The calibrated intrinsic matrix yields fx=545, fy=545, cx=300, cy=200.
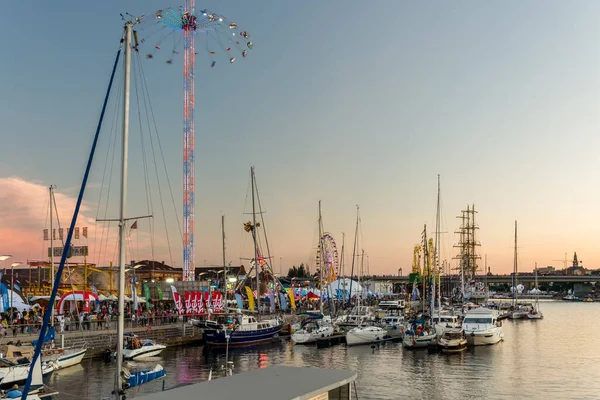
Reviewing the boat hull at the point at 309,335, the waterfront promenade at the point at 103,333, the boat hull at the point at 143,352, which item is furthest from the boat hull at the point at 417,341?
the boat hull at the point at 143,352

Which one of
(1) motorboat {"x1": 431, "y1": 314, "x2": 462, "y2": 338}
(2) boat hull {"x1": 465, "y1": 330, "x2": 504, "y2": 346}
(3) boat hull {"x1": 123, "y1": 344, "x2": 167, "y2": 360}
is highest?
(3) boat hull {"x1": 123, "y1": 344, "x2": 167, "y2": 360}

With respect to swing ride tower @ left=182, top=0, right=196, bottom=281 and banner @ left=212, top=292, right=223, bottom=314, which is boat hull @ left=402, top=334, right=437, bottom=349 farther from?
swing ride tower @ left=182, top=0, right=196, bottom=281

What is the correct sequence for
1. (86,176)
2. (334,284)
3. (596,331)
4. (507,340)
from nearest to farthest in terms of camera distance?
(86,176), (507,340), (596,331), (334,284)

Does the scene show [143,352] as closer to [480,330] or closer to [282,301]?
[480,330]

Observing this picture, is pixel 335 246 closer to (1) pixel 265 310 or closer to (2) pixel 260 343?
(1) pixel 265 310

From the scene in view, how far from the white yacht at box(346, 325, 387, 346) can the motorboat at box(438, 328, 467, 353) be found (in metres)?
7.47

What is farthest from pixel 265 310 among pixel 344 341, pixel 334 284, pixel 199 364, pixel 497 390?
pixel 497 390

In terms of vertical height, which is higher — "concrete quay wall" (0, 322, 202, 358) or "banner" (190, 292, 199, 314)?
"banner" (190, 292, 199, 314)

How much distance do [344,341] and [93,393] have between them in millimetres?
34225

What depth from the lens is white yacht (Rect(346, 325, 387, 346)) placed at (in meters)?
56.5

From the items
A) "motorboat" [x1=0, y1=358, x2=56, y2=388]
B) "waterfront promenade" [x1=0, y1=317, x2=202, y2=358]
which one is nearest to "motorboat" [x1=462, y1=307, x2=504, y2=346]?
"waterfront promenade" [x1=0, y1=317, x2=202, y2=358]

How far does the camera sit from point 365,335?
57281mm

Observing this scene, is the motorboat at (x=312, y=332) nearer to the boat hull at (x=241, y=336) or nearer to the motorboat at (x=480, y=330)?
the boat hull at (x=241, y=336)

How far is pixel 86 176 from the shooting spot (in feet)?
57.4
